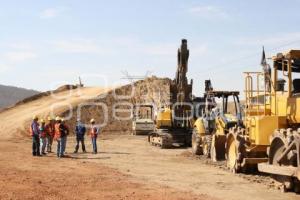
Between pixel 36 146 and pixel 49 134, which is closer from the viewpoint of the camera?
pixel 36 146

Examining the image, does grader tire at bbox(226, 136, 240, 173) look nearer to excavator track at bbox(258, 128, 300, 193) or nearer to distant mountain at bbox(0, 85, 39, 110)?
excavator track at bbox(258, 128, 300, 193)

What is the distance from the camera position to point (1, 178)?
46.8 ft

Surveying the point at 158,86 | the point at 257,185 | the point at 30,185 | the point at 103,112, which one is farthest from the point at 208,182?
the point at 158,86

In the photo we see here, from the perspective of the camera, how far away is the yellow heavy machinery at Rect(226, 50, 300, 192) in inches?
453

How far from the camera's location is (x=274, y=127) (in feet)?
43.5

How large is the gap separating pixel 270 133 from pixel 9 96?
7903 centimetres

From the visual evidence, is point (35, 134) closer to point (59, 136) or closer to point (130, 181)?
point (59, 136)

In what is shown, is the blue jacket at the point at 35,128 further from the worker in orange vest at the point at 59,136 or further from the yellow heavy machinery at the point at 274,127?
the yellow heavy machinery at the point at 274,127

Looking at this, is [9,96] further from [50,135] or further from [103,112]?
[50,135]

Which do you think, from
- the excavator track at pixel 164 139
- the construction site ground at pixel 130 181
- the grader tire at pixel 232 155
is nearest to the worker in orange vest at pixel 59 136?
the construction site ground at pixel 130 181

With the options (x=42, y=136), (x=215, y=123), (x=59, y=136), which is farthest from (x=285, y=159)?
(x=42, y=136)

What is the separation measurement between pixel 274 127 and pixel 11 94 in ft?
264

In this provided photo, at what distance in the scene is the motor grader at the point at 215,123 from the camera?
1941 cm

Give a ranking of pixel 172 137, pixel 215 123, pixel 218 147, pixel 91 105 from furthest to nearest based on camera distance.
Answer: pixel 91 105, pixel 172 137, pixel 215 123, pixel 218 147
